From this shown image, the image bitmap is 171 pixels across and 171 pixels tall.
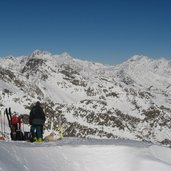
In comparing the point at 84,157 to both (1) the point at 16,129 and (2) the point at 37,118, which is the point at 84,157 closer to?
(2) the point at 37,118

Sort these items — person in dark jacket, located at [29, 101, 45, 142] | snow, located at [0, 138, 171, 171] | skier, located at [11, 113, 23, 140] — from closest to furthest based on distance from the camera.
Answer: snow, located at [0, 138, 171, 171] → person in dark jacket, located at [29, 101, 45, 142] → skier, located at [11, 113, 23, 140]

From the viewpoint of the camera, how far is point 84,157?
19.7 metres

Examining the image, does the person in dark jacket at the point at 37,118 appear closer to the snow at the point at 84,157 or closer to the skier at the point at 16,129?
the skier at the point at 16,129

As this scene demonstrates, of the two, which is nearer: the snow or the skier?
the snow

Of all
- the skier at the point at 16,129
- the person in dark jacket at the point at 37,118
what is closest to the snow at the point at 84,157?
the person in dark jacket at the point at 37,118

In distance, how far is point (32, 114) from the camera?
2408 cm

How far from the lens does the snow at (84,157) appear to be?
1769 cm

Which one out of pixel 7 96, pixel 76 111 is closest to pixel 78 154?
pixel 7 96

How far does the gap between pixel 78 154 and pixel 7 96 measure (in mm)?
136473

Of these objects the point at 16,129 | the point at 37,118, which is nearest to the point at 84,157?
the point at 37,118

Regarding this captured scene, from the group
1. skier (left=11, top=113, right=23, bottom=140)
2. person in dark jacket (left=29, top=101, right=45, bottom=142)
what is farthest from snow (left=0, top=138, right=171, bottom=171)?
skier (left=11, top=113, right=23, bottom=140)

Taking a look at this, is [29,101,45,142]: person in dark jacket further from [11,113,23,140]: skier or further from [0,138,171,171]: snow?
[0,138,171,171]: snow

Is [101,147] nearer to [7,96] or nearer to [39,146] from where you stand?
[39,146]

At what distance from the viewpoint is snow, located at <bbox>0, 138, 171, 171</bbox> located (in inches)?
696
